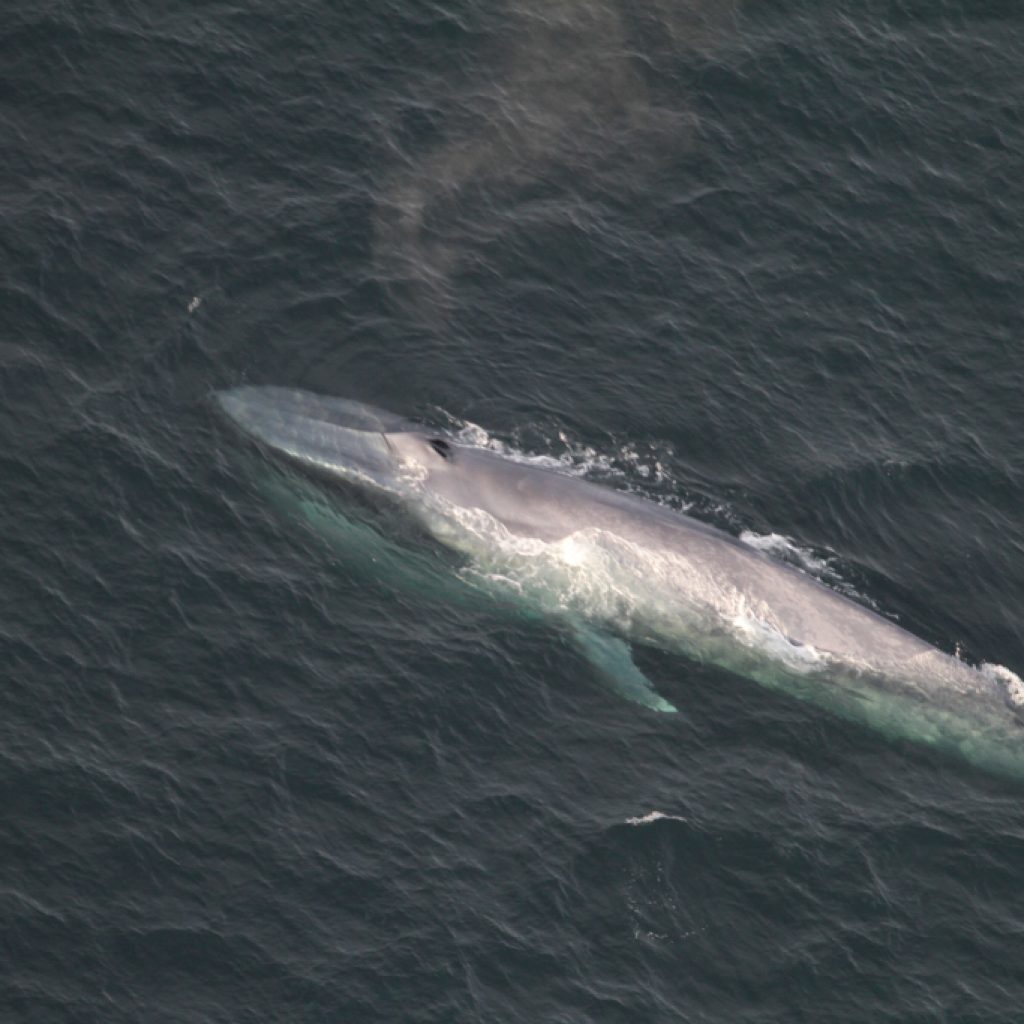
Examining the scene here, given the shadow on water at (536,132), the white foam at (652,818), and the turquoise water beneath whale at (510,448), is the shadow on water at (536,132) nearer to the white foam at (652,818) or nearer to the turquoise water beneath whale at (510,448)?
the turquoise water beneath whale at (510,448)

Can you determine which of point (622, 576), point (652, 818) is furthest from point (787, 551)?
point (652, 818)

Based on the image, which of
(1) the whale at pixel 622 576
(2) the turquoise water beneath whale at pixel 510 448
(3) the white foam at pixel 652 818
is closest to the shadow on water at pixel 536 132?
(2) the turquoise water beneath whale at pixel 510 448

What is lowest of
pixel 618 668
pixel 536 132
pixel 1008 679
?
pixel 618 668

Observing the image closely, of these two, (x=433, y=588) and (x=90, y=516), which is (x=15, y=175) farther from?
(x=433, y=588)

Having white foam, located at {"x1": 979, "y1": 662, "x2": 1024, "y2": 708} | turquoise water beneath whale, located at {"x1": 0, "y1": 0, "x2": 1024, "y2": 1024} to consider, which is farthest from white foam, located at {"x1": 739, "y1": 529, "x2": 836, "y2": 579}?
white foam, located at {"x1": 979, "y1": 662, "x2": 1024, "y2": 708}

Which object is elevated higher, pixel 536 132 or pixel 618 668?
pixel 536 132

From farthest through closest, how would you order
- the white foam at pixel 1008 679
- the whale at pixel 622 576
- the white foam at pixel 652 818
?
the white foam at pixel 1008 679
the whale at pixel 622 576
the white foam at pixel 652 818

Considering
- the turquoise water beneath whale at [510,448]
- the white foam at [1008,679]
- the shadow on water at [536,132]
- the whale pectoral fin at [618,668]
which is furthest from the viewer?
the shadow on water at [536,132]

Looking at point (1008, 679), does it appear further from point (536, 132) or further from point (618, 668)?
point (536, 132)
